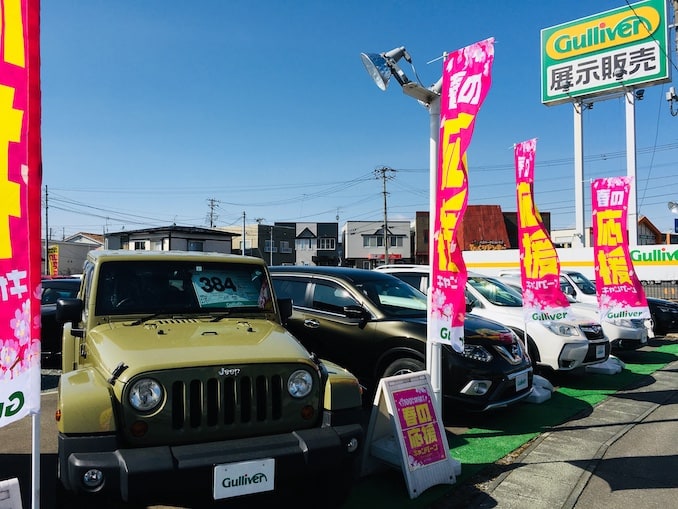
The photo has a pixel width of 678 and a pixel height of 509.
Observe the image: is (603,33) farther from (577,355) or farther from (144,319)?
(144,319)

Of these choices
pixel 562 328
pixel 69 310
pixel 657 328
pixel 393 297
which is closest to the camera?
pixel 69 310

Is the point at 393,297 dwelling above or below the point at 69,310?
below

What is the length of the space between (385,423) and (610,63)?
2982 cm

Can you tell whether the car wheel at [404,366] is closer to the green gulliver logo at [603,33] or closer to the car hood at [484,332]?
the car hood at [484,332]

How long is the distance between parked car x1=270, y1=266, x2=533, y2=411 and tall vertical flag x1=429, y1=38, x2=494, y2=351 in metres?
1.01

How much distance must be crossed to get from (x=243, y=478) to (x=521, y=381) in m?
3.88

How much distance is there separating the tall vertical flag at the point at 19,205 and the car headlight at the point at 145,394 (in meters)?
0.50

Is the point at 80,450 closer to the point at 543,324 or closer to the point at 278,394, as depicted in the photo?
the point at 278,394

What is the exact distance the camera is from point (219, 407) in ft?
10.4

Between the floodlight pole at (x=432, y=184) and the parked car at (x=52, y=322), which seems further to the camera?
the parked car at (x=52, y=322)

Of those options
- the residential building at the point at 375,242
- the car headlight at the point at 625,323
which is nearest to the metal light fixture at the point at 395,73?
the car headlight at the point at 625,323

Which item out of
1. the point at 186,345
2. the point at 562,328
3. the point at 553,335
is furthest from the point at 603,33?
the point at 186,345

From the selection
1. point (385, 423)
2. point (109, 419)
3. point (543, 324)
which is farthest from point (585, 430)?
point (109, 419)

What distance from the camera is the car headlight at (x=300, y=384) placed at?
3.44 m
